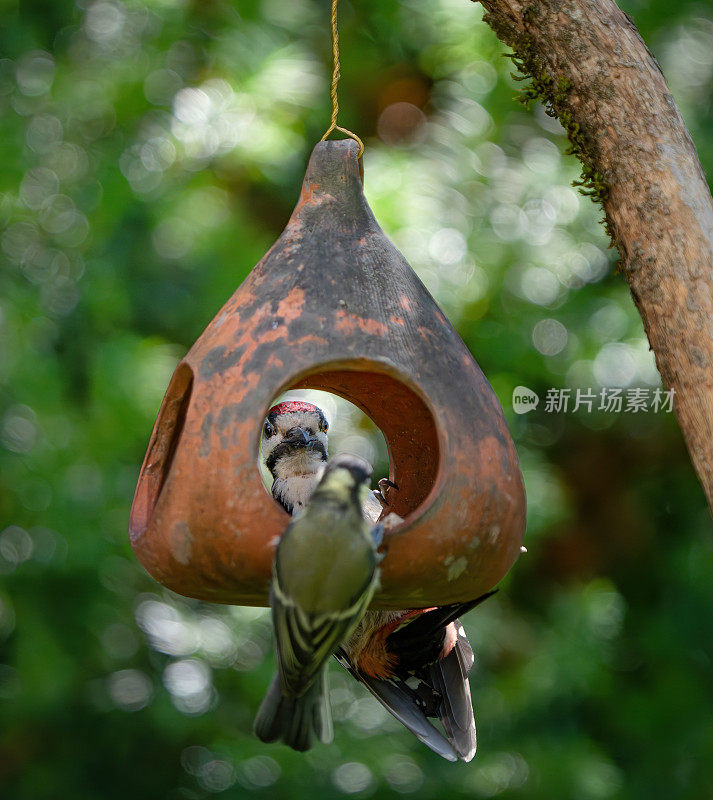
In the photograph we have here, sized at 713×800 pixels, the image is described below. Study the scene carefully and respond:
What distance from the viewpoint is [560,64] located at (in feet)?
7.70

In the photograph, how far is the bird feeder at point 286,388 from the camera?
2.00 meters

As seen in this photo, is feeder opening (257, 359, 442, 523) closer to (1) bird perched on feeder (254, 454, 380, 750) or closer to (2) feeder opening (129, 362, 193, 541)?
(2) feeder opening (129, 362, 193, 541)

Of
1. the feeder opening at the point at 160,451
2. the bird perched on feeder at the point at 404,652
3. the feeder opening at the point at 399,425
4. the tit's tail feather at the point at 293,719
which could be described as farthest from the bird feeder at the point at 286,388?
the feeder opening at the point at 399,425

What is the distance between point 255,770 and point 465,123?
9.72 feet

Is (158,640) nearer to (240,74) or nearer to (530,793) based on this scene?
(530,793)

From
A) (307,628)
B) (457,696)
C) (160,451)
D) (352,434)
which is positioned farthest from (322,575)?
(352,434)

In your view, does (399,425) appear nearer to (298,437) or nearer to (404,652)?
(298,437)

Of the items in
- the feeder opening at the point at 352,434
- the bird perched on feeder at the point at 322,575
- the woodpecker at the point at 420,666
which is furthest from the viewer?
the feeder opening at the point at 352,434

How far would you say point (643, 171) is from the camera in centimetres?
228

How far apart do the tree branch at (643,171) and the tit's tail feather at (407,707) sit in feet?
2.60

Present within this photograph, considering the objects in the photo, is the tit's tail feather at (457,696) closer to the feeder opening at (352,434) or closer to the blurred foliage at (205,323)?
the feeder opening at (352,434)

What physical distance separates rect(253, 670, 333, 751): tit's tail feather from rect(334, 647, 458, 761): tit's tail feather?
0.32 meters

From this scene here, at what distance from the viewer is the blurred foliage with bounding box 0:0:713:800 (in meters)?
4.34

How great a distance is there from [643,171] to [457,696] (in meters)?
1.28
